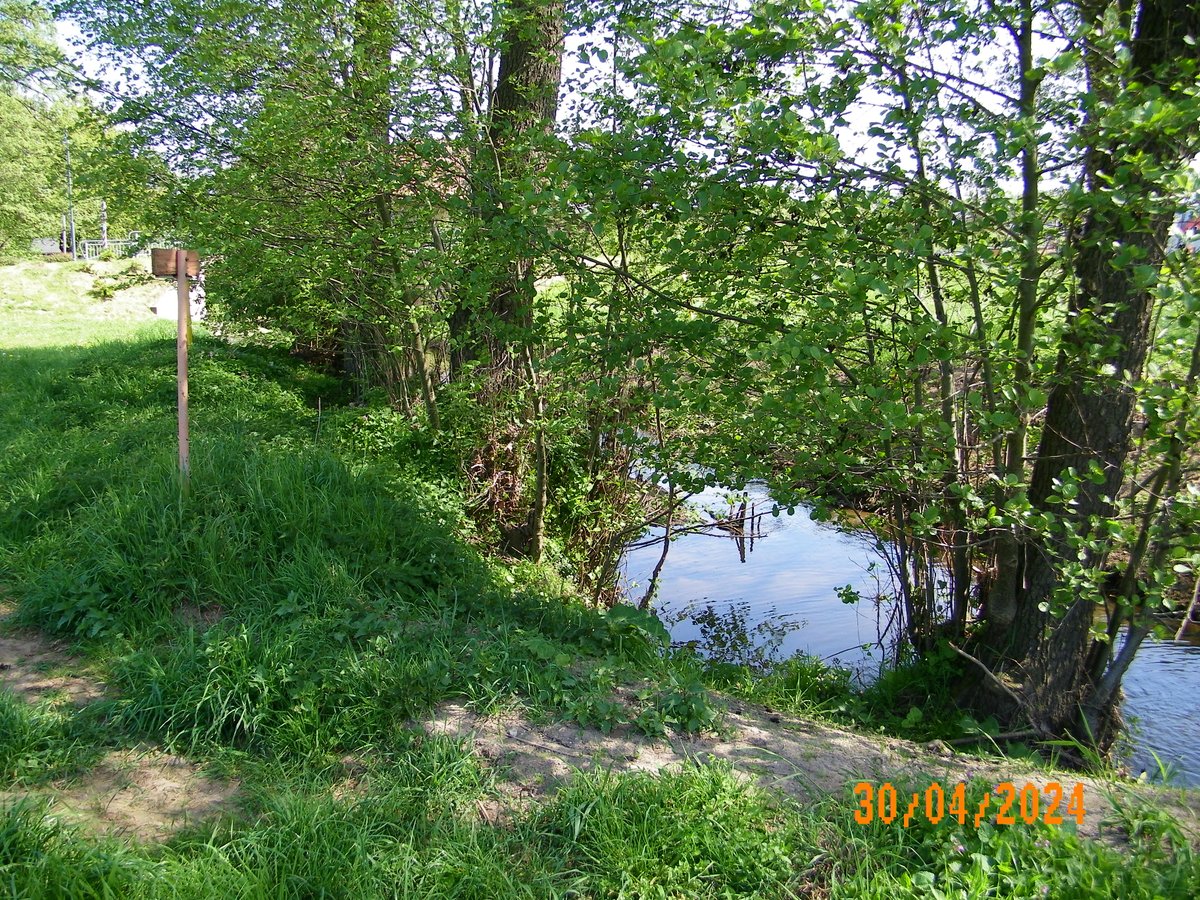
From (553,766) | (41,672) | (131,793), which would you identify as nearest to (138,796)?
(131,793)

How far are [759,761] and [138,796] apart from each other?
8.28 ft

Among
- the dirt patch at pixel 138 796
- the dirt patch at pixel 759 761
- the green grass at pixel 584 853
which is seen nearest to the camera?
the green grass at pixel 584 853

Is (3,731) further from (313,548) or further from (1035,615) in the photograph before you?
(1035,615)

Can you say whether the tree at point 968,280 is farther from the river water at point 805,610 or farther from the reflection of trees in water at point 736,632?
the reflection of trees in water at point 736,632

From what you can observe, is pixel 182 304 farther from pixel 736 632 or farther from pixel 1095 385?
pixel 1095 385

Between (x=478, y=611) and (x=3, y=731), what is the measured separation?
2.26m

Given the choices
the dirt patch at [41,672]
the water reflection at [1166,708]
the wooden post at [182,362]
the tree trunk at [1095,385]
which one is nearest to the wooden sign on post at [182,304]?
the wooden post at [182,362]

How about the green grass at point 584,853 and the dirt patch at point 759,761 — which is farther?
the dirt patch at point 759,761

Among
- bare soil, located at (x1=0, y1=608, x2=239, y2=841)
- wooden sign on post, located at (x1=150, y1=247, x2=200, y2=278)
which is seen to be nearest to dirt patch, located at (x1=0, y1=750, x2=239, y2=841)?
bare soil, located at (x1=0, y1=608, x2=239, y2=841)

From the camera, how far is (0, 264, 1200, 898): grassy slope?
2811 mm

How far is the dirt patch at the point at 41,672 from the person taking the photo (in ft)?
12.8

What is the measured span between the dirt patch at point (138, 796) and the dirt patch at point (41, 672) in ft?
1.96

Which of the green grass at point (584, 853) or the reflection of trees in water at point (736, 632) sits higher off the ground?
the green grass at point (584, 853)

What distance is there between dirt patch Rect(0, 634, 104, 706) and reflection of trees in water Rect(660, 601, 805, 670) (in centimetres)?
439
